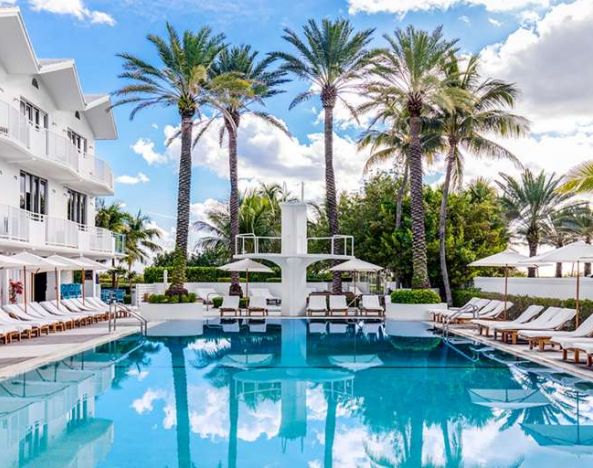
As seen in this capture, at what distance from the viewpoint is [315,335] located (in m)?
20.4

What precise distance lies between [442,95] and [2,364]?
59.5 feet

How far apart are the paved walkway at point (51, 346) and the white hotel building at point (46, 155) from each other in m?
4.14

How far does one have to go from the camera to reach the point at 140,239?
163ft

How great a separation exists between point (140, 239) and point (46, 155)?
2634cm

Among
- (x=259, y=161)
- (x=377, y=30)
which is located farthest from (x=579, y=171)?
(x=259, y=161)

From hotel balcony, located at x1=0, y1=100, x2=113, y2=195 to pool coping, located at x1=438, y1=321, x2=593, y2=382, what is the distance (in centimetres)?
1577

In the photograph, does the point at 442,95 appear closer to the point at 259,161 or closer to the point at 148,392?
the point at 148,392

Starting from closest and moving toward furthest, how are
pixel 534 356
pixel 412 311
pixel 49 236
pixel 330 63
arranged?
pixel 534 356 → pixel 49 236 → pixel 412 311 → pixel 330 63

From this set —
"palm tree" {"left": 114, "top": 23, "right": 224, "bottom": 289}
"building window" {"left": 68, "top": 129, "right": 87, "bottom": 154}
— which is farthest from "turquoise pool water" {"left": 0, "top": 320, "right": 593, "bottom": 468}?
"building window" {"left": 68, "top": 129, "right": 87, "bottom": 154}

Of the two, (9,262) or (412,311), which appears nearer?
(9,262)

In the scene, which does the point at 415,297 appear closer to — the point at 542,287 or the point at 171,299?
the point at 542,287

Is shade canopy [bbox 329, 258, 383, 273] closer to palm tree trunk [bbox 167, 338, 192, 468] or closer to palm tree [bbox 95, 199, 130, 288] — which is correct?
palm tree trunk [bbox 167, 338, 192, 468]

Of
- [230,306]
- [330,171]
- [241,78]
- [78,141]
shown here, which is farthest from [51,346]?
[241,78]

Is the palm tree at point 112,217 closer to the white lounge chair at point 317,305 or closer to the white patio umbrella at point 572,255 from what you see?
the white lounge chair at point 317,305
